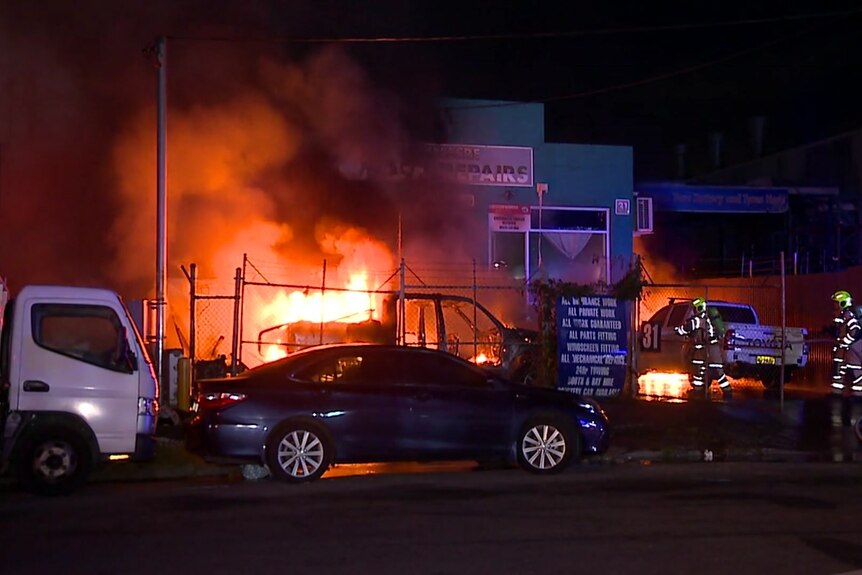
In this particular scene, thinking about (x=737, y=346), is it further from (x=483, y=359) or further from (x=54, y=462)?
(x=54, y=462)

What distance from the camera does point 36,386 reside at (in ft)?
30.7

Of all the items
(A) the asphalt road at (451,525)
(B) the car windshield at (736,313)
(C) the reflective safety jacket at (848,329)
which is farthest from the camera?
(B) the car windshield at (736,313)

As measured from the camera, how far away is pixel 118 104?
65.9 feet

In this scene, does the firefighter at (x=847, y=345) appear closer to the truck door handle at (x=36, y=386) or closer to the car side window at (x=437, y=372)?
the car side window at (x=437, y=372)

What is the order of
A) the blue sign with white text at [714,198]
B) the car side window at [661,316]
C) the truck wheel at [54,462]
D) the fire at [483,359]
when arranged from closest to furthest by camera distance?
the truck wheel at [54,462]
the fire at [483,359]
the car side window at [661,316]
the blue sign with white text at [714,198]

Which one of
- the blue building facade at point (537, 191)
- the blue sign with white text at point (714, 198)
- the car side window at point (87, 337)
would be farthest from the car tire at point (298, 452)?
the blue sign with white text at point (714, 198)

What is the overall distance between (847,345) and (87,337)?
9610mm

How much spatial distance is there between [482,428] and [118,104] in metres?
12.7

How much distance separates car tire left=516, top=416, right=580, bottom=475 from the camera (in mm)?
10430

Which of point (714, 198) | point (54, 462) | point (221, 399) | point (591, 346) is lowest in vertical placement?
point (54, 462)

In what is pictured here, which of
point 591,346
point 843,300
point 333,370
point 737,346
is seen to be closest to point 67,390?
point 333,370

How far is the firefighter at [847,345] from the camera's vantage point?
13.8 m

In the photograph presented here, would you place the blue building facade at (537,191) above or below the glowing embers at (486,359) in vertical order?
above

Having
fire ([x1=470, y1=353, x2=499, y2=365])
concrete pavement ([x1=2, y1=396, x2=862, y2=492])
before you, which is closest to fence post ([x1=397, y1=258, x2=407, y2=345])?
fire ([x1=470, y1=353, x2=499, y2=365])
